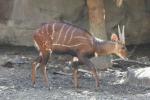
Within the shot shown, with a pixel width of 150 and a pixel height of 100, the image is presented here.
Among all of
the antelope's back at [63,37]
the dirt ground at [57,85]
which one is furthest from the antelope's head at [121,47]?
the dirt ground at [57,85]

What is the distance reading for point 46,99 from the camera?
7.59 meters

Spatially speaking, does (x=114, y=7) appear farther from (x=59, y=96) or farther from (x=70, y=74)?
(x=59, y=96)

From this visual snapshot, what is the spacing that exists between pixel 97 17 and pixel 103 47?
8.75 feet

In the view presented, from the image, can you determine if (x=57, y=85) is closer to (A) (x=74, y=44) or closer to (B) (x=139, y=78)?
(A) (x=74, y=44)

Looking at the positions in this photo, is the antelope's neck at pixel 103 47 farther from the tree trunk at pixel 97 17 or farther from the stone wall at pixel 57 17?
the stone wall at pixel 57 17

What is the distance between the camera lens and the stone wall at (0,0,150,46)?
43.5 feet

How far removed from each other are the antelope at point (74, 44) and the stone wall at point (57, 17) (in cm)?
452

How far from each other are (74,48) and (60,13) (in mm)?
4920

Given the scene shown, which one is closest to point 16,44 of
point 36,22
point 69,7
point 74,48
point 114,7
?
point 36,22

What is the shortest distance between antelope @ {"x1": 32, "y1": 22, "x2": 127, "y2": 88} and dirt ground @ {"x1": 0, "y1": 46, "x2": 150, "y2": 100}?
33cm

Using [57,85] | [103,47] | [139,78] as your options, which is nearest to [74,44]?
[103,47]

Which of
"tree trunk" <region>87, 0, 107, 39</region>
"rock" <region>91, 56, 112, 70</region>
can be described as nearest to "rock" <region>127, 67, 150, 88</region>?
"rock" <region>91, 56, 112, 70</region>

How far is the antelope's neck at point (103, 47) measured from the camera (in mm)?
8539

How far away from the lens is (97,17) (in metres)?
11.1
